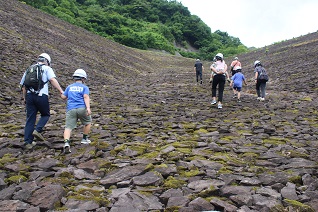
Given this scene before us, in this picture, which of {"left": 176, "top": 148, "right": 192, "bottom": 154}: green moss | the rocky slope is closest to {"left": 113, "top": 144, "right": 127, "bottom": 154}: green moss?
the rocky slope

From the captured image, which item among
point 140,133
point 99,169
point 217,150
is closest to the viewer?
point 99,169

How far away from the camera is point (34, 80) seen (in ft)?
22.3

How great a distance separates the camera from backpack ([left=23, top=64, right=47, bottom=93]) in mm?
6805

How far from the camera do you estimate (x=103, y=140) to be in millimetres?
7633

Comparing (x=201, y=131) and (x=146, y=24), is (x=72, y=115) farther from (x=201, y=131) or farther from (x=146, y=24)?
(x=146, y=24)

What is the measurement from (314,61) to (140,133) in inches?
720

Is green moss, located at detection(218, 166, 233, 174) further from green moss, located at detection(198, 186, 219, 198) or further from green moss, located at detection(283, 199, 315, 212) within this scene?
green moss, located at detection(283, 199, 315, 212)

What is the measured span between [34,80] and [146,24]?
7165cm

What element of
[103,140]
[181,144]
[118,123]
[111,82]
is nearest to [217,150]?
[181,144]

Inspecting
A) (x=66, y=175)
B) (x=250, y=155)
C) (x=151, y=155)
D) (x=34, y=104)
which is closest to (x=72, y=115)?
(x=34, y=104)

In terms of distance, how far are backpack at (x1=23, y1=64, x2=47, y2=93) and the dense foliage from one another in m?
40.7

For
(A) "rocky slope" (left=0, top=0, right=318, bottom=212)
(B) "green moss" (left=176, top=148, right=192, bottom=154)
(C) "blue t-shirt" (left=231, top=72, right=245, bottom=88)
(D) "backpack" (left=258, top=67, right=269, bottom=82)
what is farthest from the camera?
(D) "backpack" (left=258, top=67, right=269, bottom=82)

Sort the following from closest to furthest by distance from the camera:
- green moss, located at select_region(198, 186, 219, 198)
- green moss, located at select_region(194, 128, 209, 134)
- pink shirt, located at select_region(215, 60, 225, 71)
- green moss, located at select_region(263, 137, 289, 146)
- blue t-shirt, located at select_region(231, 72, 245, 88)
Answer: green moss, located at select_region(198, 186, 219, 198), green moss, located at select_region(263, 137, 289, 146), green moss, located at select_region(194, 128, 209, 134), pink shirt, located at select_region(215, 60, 225, 71), blue t-shirt, located at select_region(231, 72, 245, 88)

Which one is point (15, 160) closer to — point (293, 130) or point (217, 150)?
point (217, 150)
